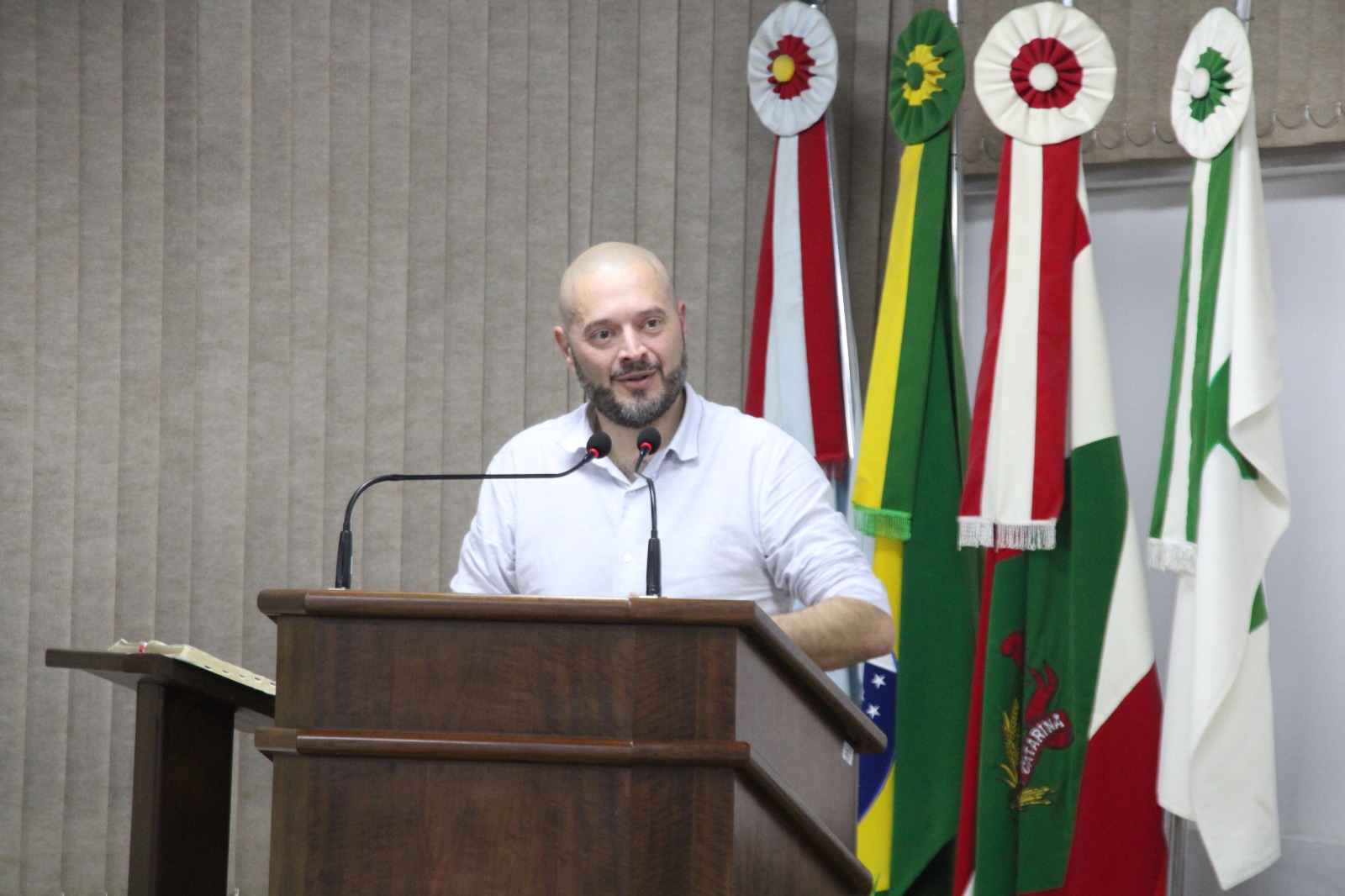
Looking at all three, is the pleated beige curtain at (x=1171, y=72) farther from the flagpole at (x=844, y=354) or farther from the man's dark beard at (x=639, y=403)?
the man's dark beard at (x=639, y=403)

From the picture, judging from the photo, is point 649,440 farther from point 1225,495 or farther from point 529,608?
point 1225,495

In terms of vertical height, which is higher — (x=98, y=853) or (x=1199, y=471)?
(x=1199, y=471)

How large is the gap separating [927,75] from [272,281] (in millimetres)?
1814

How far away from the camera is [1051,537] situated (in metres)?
2.64

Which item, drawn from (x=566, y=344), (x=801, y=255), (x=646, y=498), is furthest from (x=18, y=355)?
(x=646, y=498)

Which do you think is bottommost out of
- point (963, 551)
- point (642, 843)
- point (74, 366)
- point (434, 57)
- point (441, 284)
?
point (642, 843)

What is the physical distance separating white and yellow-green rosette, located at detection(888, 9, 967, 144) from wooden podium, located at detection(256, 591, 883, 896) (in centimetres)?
185

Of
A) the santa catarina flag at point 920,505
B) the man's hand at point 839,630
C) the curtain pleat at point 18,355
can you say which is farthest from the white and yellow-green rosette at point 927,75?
the curtain pleat at point 18,355

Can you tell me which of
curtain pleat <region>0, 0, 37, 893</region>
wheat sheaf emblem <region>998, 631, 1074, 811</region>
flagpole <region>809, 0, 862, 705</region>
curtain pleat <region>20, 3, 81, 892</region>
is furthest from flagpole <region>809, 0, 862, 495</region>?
curtain pleat <region>0, 0, 37, 893</region>

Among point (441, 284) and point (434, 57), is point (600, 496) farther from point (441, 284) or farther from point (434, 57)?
point (434, 57)

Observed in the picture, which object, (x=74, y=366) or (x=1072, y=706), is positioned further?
(x=74, y=366)

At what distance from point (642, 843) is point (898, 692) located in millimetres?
1679

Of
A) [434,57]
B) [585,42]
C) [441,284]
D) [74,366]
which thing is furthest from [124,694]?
[585,42]

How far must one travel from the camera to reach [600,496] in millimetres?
2236
